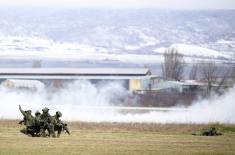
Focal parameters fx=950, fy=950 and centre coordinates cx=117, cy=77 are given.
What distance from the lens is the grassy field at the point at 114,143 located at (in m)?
35.0

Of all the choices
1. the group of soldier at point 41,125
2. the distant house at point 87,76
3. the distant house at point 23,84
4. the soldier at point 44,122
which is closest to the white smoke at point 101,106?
the distant house at point 23,84

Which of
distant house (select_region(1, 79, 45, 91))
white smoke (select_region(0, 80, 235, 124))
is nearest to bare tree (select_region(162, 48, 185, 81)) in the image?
white smoke (select_region(0, 80, 235, 124))

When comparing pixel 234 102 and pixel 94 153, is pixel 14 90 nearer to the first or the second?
pixel 234 102

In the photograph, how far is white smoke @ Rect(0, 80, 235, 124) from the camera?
6581cm

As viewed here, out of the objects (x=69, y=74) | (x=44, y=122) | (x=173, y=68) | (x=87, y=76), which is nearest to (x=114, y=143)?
(x=44, y=122)

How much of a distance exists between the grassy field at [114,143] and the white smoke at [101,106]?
48.4ft

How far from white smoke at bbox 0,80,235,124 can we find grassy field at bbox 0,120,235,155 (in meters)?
14.8

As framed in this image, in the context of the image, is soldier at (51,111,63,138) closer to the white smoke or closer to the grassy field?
the grassy field

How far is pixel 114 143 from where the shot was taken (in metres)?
38.9

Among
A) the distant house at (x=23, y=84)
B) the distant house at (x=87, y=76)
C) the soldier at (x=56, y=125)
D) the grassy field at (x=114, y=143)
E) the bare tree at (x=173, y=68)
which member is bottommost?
the grassy field at (x=114, y=143)

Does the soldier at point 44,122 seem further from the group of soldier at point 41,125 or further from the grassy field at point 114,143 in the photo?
the grassy field at point 114,143

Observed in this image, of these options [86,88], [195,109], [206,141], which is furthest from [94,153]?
[86,88]

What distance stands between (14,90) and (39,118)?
51.7 m

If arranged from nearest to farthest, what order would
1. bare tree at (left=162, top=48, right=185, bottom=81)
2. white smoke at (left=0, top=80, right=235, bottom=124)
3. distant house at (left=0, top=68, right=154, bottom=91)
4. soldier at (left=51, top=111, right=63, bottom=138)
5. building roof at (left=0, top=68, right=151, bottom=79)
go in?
soldier at (left=51, top=111, right=63, bottom=138)
white smoke at (left=0, top=80, right=235, bottom=124)
distant house at (left=0, top=68, right=154, bottom=91)
building roof at (left=0, top=68, right=151, bottom=79)
bare tree at (left=162, top=48, right=185, bottom=81)
